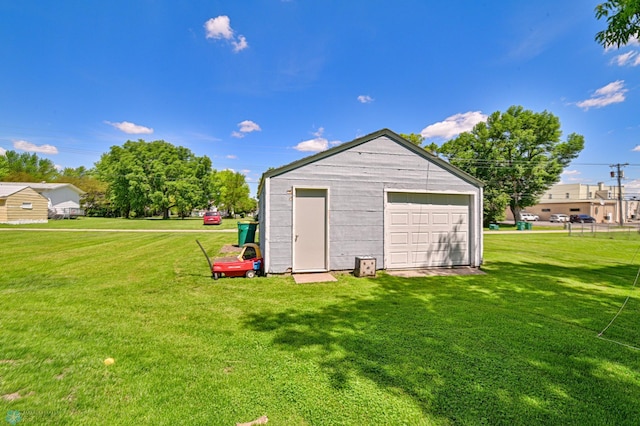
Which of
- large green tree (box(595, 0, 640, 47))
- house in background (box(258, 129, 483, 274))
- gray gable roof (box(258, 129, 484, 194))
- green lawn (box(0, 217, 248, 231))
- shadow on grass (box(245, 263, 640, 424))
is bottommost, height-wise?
shadow on grass (box(245, 263, 640, 424))

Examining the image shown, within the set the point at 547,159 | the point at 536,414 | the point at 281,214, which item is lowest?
the point at 536,414

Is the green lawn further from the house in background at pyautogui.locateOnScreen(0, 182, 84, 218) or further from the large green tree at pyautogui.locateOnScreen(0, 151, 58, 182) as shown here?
the large green tree at pyautogui.locateOnScreen(0, 151, 58, 182)

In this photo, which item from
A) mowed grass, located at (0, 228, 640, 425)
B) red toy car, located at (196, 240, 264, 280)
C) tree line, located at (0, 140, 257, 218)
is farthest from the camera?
tree line, located at (0, 140, 257, 218)

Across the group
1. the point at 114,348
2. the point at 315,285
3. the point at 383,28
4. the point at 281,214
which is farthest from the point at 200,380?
the point at 383,28

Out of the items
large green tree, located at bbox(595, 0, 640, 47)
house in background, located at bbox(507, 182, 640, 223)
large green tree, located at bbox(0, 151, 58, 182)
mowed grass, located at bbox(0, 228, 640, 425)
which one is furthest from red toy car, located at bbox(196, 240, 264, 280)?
large green tree, located at bbox(0, 151, 58, 182)

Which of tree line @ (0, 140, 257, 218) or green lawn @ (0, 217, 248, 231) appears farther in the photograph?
tree line @ (0, 140, 257, 218)

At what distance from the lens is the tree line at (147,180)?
34.7 m

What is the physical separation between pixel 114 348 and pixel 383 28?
12611mm

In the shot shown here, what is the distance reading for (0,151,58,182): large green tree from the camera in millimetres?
44438

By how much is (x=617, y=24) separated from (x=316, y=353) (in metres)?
7.26

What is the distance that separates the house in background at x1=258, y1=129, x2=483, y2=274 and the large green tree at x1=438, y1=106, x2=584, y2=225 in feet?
75.5

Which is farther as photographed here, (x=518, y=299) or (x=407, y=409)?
(x=518, y=299)

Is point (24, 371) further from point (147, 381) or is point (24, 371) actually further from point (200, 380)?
point (200, 380)

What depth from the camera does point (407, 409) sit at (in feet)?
7.00
